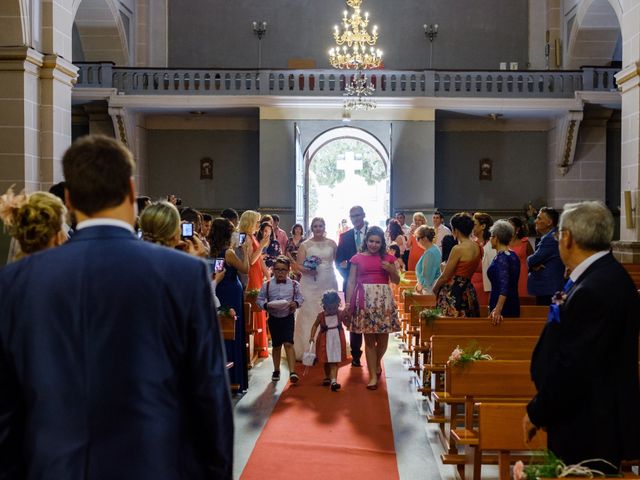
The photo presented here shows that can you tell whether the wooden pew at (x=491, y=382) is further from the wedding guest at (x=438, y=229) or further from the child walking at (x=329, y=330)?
the wedding guest at (x=438, y=229)

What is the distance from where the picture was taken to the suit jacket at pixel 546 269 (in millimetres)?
7543

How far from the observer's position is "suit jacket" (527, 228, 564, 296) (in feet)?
24.7

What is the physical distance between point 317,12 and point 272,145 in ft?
13.9

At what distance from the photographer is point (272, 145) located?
60.0 feet

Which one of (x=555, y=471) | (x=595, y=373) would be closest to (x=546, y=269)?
(x=595, y=373)

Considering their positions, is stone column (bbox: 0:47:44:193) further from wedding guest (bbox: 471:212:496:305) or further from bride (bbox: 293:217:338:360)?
wedding guest (bbox: 471:212:496:305)

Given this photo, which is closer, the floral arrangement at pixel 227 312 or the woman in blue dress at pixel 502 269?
the woman in blue dress at pixel 502 269

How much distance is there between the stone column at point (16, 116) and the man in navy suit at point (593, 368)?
30.9ft

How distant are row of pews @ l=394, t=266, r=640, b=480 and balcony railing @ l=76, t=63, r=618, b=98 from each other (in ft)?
36.4

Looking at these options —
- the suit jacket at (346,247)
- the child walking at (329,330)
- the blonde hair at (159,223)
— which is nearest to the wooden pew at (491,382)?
the blonde hair at (159,223)

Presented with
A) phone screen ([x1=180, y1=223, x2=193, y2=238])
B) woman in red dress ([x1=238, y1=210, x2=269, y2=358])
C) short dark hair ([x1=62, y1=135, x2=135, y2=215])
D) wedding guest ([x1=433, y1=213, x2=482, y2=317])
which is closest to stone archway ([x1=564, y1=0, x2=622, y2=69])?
woman in red dress ([x1=238, y1=210, x2=269, y2=358])

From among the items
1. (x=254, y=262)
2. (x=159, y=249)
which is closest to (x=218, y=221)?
(x=254, y=262)

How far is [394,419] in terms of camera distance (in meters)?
6.93

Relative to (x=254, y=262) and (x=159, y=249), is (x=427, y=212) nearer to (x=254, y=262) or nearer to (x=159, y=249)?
(x=254, y=262)
